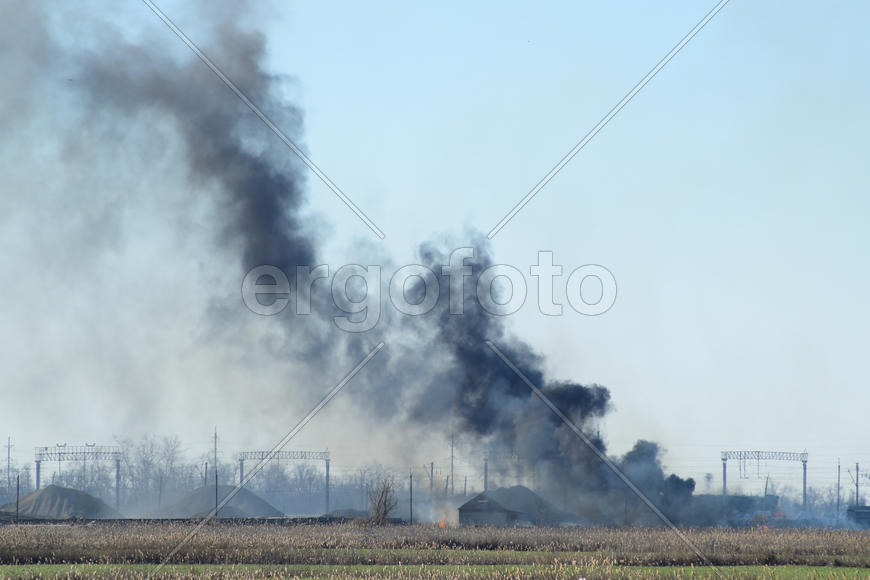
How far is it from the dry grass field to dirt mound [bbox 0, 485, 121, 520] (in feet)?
206

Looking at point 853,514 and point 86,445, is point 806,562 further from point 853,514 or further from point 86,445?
point 86,445

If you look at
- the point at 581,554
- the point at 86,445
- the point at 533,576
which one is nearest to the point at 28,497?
the point at 86,445

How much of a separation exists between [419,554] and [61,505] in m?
90.4

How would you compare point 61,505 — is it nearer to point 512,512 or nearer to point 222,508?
point 222,508

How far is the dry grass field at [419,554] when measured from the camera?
4475 cm

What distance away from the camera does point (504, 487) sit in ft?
346

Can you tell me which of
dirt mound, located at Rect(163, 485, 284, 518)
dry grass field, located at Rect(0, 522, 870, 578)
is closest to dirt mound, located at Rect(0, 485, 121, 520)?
dirt mound, located at Rect(163, 485, 284, 518)

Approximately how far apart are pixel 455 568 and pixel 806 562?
20957mm

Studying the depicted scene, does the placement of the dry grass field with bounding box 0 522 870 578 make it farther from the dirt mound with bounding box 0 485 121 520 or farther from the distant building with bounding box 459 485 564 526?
the dirt mound with bounding box 0 485 121 520

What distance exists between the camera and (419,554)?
54094 mm

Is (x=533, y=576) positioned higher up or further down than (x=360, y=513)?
higher up

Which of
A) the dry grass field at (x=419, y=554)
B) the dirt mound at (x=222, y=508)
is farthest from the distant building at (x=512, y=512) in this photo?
the dirt mound at (x=222, y=508)

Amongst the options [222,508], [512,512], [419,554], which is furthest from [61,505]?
[419,554]

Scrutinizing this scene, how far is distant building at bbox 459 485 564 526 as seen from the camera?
308 ft
